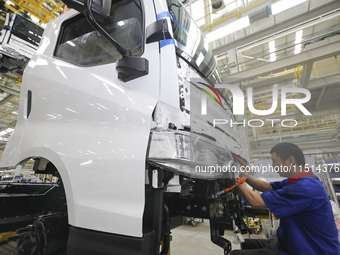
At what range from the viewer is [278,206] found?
159 centimetres

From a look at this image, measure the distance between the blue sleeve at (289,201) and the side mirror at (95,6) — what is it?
6.01 ft

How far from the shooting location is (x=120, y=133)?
1.09m

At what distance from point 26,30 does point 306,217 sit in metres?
4.69

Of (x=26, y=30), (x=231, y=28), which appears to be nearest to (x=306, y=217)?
(x=231, y=28)

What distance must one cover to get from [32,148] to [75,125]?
0.44m

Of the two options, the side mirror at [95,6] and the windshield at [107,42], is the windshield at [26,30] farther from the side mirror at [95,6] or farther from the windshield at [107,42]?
the side mirror at [95,6]

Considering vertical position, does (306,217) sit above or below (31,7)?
below

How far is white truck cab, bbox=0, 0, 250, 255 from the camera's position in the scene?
995 millimetres

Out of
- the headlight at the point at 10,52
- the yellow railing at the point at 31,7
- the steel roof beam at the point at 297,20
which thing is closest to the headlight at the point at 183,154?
the headlight at the point at 10,52

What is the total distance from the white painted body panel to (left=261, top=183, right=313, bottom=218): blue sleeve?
1.23 metres

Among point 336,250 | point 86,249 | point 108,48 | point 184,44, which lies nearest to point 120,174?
point 86,249

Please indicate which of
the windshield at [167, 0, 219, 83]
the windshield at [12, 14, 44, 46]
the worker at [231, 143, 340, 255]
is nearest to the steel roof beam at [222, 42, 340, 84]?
the windshield at [167, 0, 219, 83]

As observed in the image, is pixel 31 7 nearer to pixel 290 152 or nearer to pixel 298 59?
pixel 290 152

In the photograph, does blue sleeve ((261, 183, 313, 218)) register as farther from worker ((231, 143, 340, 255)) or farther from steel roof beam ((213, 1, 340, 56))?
steel roof beam ((213, 1, 340, 56))
